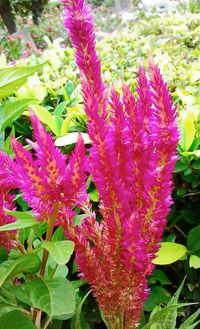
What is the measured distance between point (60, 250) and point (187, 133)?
741 mm

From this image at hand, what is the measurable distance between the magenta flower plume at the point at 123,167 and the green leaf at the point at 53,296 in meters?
0.06

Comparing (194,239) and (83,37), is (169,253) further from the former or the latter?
(83,37)

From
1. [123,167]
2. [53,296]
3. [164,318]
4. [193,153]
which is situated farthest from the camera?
[193,153]

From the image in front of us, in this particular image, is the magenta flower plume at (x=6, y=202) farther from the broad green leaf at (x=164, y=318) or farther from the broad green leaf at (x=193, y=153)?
the broad green leaf at (x=193, y=153)

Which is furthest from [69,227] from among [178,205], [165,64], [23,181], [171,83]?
[165,64]

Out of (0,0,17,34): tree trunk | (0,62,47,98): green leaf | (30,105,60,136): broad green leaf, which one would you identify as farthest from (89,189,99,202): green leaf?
(0,0,17,34): tree trunk

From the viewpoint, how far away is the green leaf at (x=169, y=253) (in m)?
1.62

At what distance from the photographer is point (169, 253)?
164 cm

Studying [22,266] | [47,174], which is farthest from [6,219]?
[47,174]

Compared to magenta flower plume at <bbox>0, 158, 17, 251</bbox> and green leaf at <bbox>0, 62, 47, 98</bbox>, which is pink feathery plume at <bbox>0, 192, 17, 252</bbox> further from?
green leaf at <bbox>0, 62, 47, 98</bbox>

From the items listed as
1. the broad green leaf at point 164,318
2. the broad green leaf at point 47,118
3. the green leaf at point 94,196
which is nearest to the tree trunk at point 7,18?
the broad green leaf at point 47,118

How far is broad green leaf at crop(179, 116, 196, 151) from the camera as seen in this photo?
5.22 ft

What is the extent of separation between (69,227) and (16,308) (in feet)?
1.09

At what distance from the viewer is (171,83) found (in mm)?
2289
